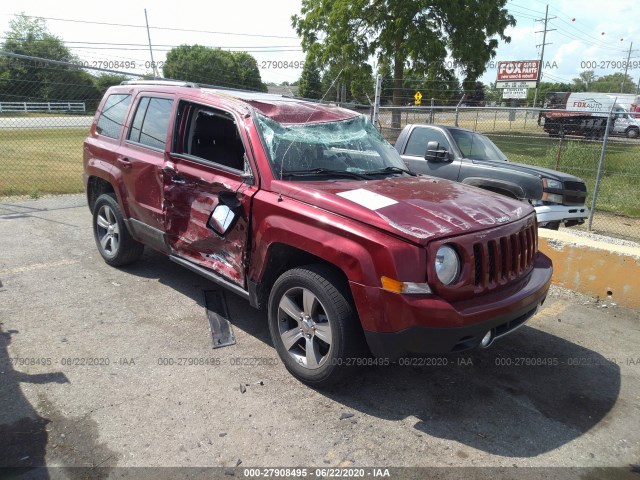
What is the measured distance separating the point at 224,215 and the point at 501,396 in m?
2.39

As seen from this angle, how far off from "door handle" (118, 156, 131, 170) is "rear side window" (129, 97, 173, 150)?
0.21 m

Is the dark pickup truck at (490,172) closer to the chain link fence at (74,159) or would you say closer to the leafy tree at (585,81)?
the chain link fence at (74,159)

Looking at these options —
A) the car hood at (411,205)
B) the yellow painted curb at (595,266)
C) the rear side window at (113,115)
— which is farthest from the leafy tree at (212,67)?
the car hood at (411,205)

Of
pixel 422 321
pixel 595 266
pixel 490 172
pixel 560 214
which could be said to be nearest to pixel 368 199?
pixel 422 321

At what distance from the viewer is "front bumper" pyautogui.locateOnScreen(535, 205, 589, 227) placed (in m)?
7.16

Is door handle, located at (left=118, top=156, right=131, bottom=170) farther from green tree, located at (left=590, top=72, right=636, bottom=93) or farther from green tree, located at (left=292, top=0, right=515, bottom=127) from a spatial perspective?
green tree, located at (left=590, top=72, right=636, bottom=93)

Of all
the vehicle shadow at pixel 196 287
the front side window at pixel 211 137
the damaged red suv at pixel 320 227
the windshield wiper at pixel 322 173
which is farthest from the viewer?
the vehicle shadow at pixel 196 287

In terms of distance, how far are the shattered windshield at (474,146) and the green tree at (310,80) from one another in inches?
678

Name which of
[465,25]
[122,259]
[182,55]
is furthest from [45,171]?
[182,55]

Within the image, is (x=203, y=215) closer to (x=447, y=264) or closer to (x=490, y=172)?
(x=447, y=264)

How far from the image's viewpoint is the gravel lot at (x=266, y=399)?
2.77 m

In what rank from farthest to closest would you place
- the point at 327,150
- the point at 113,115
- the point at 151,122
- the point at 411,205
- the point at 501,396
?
the point at 113,115
the point at 151,122
the point at 327,150
the point at 501,396
the point at 411,205

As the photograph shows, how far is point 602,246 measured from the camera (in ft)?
16.9

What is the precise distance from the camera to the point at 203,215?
159 inches
